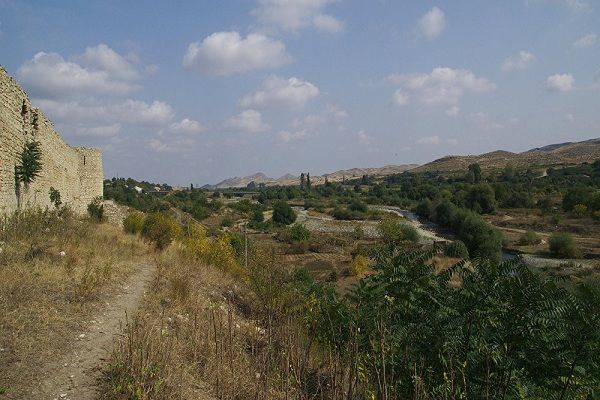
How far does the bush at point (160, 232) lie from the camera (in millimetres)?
14078

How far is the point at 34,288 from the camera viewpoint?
6.21m

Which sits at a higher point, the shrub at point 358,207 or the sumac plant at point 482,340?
the sumac plant at point 482,340

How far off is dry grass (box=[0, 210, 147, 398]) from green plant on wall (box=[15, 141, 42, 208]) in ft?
4.64

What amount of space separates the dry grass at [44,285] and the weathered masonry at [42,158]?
1255mm

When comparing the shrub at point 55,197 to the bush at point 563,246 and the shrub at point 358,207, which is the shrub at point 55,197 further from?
the shrub at point 358,207

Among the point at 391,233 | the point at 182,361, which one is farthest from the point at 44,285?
the point at 391,233

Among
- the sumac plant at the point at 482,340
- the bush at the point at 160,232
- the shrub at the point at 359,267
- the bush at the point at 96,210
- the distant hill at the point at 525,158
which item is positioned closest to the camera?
the sumac plant at the point at 482,340

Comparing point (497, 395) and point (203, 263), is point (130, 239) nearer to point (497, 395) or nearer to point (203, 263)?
point (203, 263)

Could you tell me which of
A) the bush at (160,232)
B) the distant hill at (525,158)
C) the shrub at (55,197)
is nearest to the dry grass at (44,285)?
the bush at (160,232)

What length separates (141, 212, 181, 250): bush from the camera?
46.2 ft

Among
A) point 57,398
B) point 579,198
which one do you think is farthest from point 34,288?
point 579,198

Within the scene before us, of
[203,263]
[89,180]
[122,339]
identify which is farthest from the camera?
[89,180]

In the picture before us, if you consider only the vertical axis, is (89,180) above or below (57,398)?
above

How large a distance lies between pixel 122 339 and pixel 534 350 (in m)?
4.80
